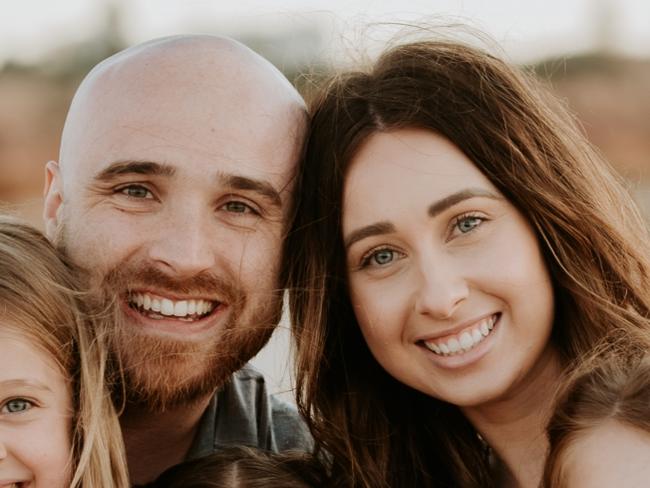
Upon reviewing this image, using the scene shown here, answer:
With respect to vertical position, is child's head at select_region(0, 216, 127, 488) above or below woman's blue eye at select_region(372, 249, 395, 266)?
below

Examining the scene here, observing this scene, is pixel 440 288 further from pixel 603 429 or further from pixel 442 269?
pixel 603 429

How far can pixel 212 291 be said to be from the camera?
12.0 feet

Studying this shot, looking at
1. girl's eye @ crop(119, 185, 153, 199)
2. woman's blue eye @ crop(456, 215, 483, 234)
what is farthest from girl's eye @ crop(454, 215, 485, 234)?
girl's eye @ crop(119, 185, 153, 199)

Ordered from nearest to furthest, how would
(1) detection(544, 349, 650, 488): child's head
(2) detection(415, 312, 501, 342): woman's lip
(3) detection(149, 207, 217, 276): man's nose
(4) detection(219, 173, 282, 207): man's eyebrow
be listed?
(1) detection(544, 349, 650, 488): child's head, (2) detection(415, 312, 501, 342): woman's lip, (3) detection(149, 207, 217, 276): man's nose, (4) detection(219, 173, 282, 207): man's eyebrow

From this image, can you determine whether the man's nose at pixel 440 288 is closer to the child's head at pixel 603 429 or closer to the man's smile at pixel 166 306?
the child's head at pixel 603 429

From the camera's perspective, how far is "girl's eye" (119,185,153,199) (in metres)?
3.73

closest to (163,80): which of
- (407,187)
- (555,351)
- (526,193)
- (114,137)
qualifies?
(114,137)

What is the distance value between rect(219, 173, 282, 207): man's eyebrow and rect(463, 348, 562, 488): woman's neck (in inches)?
36.7

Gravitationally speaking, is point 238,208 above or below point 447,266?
above

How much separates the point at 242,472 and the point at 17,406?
70cm

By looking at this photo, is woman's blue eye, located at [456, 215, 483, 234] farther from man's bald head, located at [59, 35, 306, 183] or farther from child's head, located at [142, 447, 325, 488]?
child's head, located at [142, 447, 325, 488]

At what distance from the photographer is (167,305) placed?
12.0 feet

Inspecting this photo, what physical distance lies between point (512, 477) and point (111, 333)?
1350 mm

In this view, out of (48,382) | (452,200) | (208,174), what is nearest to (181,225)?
(208,174)
